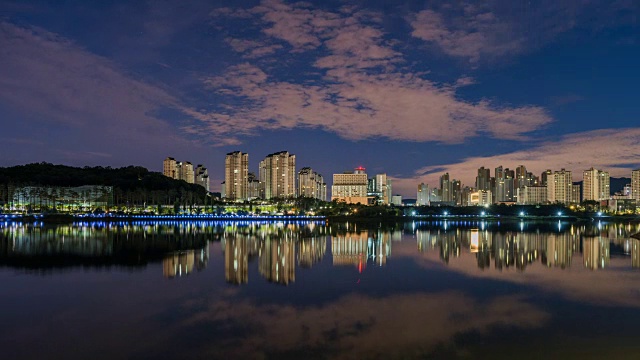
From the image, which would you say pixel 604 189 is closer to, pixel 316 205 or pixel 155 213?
pixel 316 205

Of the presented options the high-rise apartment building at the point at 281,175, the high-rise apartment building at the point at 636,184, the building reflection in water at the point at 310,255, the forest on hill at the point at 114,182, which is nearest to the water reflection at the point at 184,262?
the building reflection in water at the point at 310,255

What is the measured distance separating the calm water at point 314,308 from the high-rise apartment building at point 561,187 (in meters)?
165

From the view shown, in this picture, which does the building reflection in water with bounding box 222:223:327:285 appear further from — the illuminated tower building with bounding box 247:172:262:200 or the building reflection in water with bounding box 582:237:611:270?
the illuminated tower building with bounding box 247:172:262:200

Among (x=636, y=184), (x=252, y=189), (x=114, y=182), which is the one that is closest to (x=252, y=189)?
(x=252, y=189)

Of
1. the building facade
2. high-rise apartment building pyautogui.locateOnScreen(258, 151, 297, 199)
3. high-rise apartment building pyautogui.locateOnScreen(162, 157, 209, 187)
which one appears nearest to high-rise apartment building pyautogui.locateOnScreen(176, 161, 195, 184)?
high-rise apartment building pyautogui.locateOnScreen(162, 157, 209, 187)

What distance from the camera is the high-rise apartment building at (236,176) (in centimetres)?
16912

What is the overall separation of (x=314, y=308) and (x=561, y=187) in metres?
182

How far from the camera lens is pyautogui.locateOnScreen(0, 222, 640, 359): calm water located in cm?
896

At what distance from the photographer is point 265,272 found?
18.0m

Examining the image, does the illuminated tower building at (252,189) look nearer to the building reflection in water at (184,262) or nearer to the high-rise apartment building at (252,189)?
the high-rise apartment building at (252,189)

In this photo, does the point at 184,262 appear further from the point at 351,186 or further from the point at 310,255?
the point at 351,186

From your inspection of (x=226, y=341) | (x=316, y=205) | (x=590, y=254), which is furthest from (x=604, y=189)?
(x=226, y=341)

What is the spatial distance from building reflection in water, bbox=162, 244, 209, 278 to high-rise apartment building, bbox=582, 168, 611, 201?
594 feet

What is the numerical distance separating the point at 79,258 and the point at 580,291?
21144 millimetres
